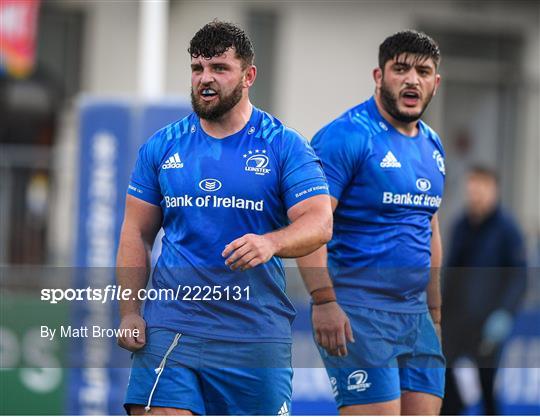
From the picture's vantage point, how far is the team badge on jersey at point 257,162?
4.69 metres

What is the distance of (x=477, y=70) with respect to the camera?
638 inches

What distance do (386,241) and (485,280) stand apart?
3.32m

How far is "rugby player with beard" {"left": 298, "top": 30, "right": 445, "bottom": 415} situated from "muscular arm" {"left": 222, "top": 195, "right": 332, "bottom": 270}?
706 mm

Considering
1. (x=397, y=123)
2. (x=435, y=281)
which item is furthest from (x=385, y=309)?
(x=397, y=123)

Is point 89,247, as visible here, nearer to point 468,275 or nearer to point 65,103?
point 468,275

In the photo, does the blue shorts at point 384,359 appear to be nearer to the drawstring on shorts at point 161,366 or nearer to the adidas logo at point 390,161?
the adidas logo at point 390,161

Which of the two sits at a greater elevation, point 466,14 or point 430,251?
point 466,14

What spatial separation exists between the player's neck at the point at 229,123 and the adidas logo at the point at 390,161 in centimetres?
90

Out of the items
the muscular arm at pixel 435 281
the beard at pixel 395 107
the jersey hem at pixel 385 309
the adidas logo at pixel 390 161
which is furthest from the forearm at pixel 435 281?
the beard at pixel 395 107

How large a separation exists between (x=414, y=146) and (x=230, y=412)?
1592mm

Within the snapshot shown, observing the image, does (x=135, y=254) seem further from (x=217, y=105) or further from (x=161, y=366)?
(x=217, y=105)

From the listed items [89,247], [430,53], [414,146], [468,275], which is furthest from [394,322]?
[89,247]

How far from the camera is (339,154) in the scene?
5383 millimetres

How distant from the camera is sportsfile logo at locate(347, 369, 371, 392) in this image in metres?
5.39
